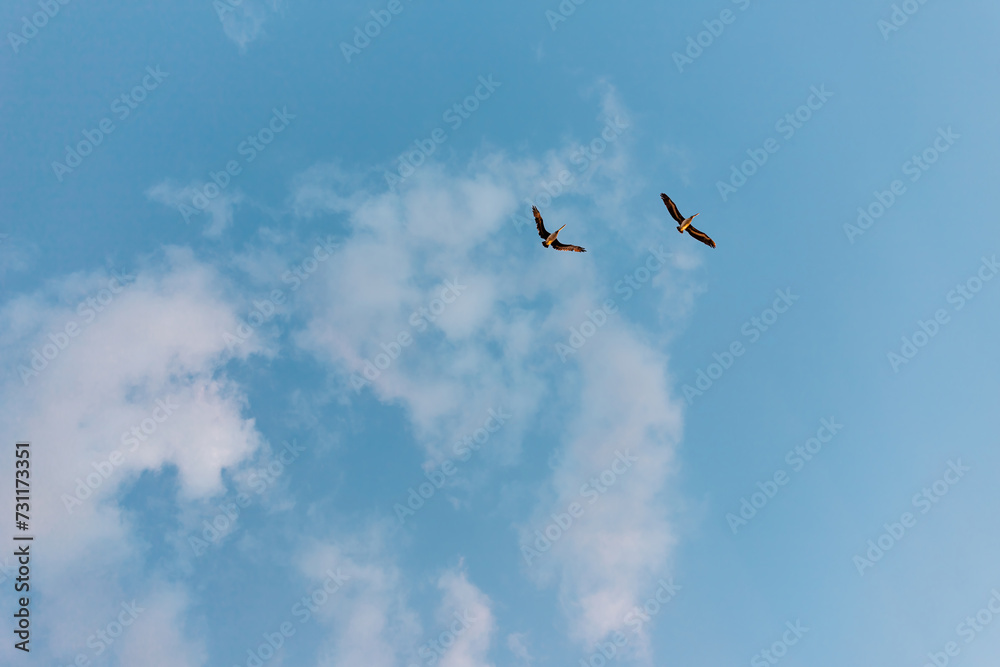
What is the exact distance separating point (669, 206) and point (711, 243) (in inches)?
204

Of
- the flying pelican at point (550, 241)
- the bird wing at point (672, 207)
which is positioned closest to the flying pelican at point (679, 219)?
the bird wing at point (672, 207)

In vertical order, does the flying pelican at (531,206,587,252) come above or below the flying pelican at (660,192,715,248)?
below

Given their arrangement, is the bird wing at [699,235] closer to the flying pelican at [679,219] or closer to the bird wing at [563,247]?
the flying pelican at [679,219]

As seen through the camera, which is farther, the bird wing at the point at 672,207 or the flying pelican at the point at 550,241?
the flying pelican at the point at 550,241

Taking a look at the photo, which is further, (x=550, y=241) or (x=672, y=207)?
(x=550, y=241)

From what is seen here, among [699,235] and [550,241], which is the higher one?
[699,235]

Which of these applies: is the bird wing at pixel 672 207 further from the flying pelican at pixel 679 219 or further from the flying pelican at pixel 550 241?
the flying pelican at pixel 550 241

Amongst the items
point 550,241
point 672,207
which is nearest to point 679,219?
point 672,207

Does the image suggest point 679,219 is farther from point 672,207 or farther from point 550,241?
point 550,241

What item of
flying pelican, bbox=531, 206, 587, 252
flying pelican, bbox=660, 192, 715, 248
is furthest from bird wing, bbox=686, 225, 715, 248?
flying pelican, bbox=531, 206, 587, 252

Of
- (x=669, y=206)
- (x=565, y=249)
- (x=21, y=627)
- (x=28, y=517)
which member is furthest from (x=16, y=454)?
(x=669, y=206)

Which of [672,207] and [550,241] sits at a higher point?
[672,207]

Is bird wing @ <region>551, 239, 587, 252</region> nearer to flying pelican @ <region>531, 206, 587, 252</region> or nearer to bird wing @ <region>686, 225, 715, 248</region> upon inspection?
flying pelican @ <region>531, 206, 587, 252</region>

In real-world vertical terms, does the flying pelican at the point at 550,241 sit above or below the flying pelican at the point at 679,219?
below
